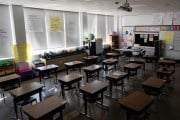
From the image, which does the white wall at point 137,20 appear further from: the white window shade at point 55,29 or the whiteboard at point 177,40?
the white window shade at point 55,29

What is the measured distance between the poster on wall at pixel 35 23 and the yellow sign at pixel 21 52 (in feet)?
3.55

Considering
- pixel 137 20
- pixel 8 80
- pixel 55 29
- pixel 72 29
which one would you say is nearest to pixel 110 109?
pixel 8 80

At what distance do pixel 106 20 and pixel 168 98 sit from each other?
26.3ft

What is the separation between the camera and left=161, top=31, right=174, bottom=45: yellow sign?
9633 mm

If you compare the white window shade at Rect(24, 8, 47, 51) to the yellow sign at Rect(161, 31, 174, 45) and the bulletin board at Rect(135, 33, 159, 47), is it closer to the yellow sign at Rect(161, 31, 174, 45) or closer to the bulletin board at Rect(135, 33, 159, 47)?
the bulletin board at Rect(135, 33, 159, 47)

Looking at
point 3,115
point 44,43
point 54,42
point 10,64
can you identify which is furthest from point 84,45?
point 3,115

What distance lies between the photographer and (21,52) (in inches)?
254

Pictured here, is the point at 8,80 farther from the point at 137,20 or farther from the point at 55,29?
the point at 137,20

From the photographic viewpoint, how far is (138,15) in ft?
35.9

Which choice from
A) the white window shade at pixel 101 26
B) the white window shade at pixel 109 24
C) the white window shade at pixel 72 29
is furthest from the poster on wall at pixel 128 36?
the white window shade at pixel 72 29

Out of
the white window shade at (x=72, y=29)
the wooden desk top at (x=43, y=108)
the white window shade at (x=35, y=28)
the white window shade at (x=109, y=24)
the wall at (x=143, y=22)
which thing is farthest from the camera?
the white window shade at (x=109, y=24)

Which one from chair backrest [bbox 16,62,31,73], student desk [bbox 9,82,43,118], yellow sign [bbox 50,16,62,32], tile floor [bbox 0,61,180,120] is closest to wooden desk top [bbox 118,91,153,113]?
tile floor [bbox 0,61,180,120]

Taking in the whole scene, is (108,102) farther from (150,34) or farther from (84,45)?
(150,34)

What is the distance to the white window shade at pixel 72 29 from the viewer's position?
8844mm
